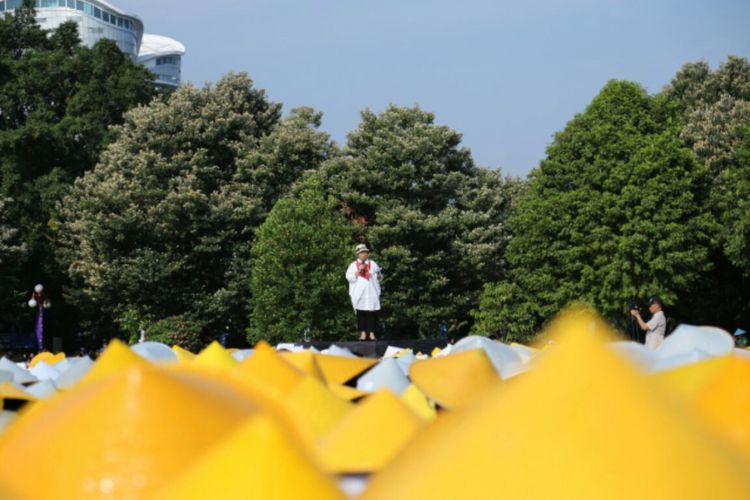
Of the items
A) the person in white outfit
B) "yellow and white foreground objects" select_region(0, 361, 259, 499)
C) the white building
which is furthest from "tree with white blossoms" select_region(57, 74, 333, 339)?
the white building

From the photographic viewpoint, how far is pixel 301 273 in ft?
137

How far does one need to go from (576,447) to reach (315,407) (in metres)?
1.45

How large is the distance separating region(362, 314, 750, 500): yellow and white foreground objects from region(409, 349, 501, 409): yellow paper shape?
1.62m

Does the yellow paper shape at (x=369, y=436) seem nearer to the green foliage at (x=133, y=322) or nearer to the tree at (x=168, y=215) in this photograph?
the tree at (x=168, y=215)

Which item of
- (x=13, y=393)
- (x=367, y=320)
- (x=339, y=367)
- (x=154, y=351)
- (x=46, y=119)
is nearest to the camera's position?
(x=13, y=393)

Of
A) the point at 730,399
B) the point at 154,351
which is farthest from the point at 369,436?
the point at 154,351

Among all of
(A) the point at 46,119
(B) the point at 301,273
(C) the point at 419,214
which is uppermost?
(A) the point at 46,119

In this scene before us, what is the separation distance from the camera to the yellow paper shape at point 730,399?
1.56 metres

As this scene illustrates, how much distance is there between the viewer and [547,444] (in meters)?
0.85

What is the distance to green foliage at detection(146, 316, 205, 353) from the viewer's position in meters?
40.8

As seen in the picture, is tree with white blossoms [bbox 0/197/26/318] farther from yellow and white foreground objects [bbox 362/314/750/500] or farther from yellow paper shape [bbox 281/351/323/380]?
yellow and white foreground objects [bbox 362/314/750/500]

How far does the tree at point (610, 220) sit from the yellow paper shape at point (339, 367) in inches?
1491

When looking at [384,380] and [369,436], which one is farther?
[384,380]

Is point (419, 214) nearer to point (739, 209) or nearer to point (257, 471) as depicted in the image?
point (739, 209)
